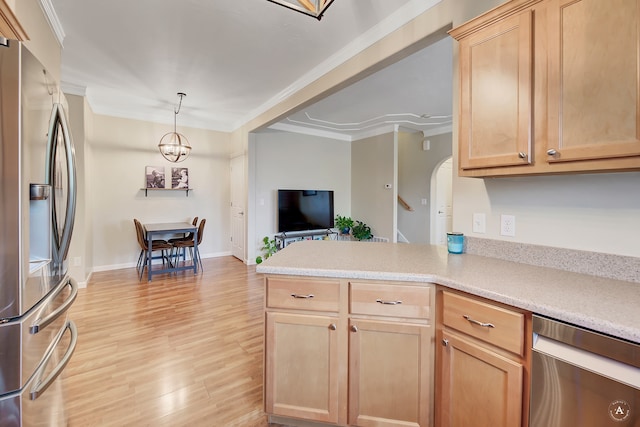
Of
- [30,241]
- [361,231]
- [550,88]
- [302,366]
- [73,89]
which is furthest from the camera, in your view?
[361,231]

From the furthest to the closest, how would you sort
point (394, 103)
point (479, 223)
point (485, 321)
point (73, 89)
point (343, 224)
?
point (343, 224), point (394, 103), point (73, 89), point (479, 223), point (485, 321)

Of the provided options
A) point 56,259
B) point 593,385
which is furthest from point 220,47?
point 593,385

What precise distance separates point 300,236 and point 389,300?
4364mm

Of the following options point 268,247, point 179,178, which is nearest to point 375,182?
point 268,247

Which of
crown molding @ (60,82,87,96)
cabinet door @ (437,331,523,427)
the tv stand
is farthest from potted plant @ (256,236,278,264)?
cabinet door @ (437,331,523,427)

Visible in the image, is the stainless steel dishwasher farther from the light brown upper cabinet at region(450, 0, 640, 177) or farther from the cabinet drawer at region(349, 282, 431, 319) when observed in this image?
the light brown upper cabinet at region(450, 0, 640, 177)

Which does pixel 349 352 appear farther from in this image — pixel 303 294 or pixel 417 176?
pixel 417 176

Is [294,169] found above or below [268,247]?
above

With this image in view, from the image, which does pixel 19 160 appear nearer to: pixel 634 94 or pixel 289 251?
pixel 289 251

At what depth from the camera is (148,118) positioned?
5105 mm

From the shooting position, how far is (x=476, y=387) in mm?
1202

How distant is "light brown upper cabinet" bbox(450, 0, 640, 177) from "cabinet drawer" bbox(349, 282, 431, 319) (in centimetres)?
77

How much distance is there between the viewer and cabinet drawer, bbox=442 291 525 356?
3.50 feet

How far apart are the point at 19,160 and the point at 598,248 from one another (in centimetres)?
237
